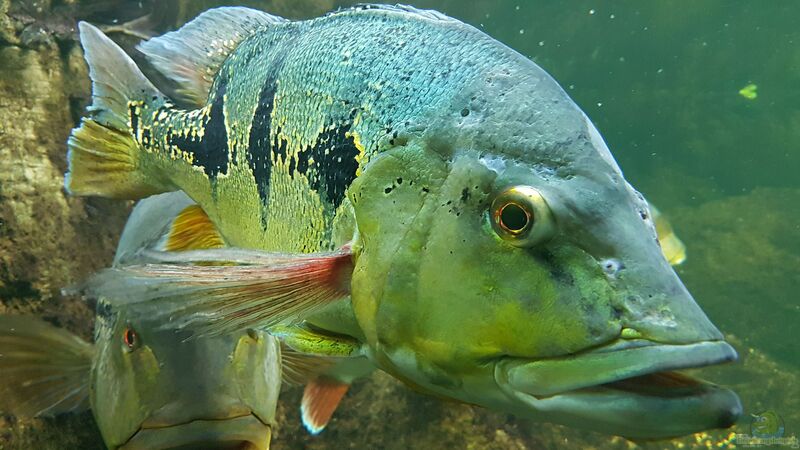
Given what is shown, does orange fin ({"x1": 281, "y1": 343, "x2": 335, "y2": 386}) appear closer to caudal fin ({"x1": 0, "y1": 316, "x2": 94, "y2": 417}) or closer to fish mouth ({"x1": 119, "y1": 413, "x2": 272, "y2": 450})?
fish mouth ({"x1": 119, "y1": 413, "x2": 272, "y2": 450})

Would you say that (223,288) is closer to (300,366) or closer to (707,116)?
(300,366)

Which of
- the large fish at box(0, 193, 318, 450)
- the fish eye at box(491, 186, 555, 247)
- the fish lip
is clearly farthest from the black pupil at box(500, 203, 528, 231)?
the large fish at box(0, 193, 318, 450)

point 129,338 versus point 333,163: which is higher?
point 333,163

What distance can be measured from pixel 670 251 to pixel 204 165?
1.64 meters

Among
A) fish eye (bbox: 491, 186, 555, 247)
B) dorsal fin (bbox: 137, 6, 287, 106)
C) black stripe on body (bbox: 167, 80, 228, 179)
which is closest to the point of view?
fish eye (bbox: 491, 186, 555, 247)

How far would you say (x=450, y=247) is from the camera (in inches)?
50.5

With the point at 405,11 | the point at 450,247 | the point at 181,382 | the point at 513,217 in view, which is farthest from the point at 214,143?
the point at 513,217

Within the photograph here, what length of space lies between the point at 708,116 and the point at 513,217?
22896mm

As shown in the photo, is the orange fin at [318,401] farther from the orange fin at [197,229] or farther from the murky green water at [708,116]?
the murky green water at [708,116]

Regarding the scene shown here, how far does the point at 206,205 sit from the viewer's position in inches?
83.9

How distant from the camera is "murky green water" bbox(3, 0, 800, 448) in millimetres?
12648

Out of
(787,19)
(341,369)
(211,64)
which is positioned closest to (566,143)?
(211,64)

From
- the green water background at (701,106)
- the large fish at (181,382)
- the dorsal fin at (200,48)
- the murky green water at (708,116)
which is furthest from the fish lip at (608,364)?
the green water background at (701,106)

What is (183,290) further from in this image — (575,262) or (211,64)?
(211,64)
